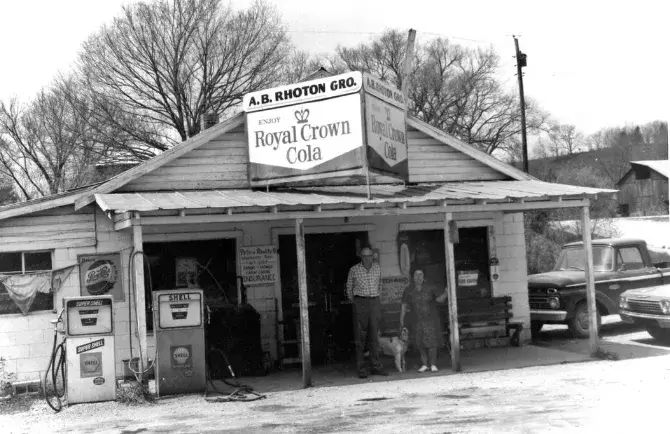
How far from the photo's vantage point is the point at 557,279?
1584 centimetres

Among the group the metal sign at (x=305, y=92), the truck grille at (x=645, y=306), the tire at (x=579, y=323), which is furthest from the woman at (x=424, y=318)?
the truck grille at (x=645, y=306)

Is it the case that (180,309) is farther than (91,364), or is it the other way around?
(180,309)

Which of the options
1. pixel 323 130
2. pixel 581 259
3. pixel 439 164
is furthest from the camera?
pixel 581 259

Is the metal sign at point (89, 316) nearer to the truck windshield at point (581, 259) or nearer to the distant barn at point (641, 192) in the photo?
the truck windshield at point (581, 259)

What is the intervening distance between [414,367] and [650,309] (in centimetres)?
496

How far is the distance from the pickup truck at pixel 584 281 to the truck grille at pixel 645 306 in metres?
1.00

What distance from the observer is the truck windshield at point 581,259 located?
16.5m

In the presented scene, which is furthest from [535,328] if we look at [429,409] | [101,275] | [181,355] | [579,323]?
[101,275]

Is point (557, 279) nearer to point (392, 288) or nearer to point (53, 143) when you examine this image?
point (392, 288)

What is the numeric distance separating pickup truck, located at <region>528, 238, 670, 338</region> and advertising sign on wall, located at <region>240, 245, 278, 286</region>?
5776 mm

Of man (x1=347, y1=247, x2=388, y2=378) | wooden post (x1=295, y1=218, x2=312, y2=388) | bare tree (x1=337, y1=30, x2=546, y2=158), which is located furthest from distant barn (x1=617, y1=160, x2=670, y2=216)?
wooden post (x1=295, y1=218, x2=312, y2=388)

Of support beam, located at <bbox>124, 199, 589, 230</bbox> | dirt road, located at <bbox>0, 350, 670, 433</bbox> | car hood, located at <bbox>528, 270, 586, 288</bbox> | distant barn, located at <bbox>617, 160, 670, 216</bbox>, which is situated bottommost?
dirt road, located at <bbox>0, 350, 670, 433</bbox>

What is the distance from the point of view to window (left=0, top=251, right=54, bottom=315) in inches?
481

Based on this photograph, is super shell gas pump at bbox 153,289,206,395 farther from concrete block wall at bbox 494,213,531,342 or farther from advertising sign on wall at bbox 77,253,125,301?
concrete block wall at bbox 494,213,531,342
